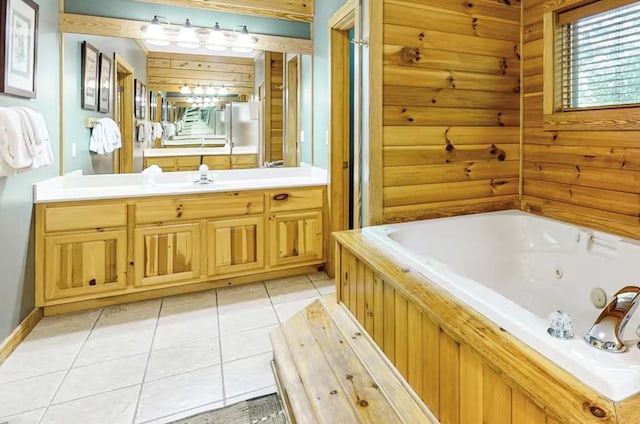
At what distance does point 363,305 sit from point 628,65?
72.1 inches

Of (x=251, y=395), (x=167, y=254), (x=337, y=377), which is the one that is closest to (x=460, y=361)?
(x=337, y=377)

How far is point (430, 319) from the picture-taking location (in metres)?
1.23

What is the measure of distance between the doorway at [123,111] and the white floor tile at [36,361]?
141 centimetres

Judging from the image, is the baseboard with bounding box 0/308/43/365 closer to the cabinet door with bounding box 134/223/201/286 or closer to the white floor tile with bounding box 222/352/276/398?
the cabinet door with bounding box 134/223/201/286

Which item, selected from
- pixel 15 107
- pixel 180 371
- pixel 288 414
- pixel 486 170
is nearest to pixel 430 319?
pixel 288 414

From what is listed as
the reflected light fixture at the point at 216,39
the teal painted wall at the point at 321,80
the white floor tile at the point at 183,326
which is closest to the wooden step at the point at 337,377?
the white floor tile at the point at 183,326

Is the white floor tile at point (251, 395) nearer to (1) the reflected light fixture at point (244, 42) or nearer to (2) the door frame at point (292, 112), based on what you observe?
(2) the door frame at point (292, 112)

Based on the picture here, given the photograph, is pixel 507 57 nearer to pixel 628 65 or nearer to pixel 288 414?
pixel 628 65

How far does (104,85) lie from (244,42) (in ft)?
3.95

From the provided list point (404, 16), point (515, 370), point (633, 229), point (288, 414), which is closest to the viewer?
point (515, 370)

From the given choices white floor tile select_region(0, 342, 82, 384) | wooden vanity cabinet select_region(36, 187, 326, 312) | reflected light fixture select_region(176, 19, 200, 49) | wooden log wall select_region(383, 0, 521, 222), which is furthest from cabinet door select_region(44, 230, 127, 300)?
wooden log wall select_region(383, 0, 521, 222)

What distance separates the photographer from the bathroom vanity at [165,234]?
2473 mm

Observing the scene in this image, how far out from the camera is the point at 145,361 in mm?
2033

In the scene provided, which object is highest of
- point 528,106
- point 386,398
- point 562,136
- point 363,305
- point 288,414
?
point 528,106
